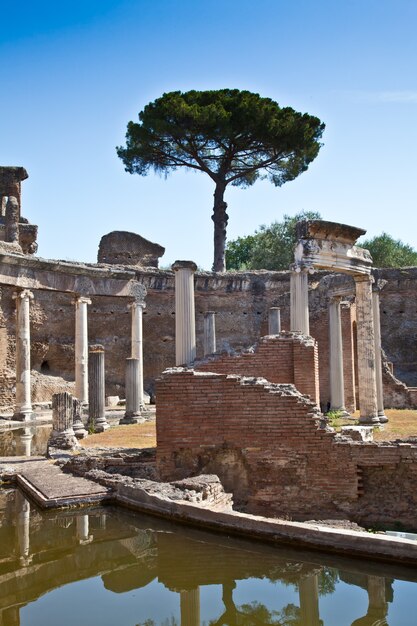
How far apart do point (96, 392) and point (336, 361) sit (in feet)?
22.8

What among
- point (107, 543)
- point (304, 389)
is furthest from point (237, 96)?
point (107, 543)

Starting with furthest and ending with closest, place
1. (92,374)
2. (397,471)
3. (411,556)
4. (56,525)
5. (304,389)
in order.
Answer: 1. (92,374)
2. (304,389)
3. (397,471)
4. (56,525)
5. (411,556)

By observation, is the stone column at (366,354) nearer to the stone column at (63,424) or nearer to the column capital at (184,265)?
the column capital at (184,265)

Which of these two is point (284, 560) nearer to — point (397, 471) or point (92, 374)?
point (397, 471)

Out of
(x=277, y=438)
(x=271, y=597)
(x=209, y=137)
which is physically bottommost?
(x=271, y=597)

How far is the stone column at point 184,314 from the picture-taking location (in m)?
14.3

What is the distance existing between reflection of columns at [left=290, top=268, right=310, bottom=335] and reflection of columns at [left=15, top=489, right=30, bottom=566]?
304 inches

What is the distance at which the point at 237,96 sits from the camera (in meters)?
31.2

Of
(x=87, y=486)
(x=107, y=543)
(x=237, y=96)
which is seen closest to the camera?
(x=107, y=543)

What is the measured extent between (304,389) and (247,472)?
340cm

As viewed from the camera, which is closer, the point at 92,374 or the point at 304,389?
the point at 304,389

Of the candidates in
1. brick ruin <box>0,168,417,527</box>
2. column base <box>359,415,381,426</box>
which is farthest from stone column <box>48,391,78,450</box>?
column base <box>359,415,381,426</box>

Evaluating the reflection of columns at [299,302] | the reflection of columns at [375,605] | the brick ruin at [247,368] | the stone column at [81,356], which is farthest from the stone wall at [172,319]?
the reflection of columns at [375,605]

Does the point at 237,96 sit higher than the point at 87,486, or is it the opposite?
the point at 237,96
